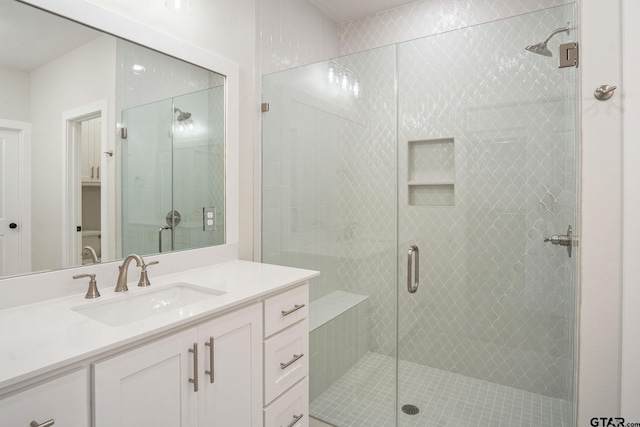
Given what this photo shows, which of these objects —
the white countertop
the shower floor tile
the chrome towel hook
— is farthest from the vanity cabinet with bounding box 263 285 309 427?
the chrome towel hook

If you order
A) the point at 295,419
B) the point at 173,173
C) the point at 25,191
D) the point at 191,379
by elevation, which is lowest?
the point at 295,419

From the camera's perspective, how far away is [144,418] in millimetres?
982

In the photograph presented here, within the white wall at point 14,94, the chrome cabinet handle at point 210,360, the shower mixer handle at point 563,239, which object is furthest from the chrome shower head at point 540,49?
the white wall at point 14,94

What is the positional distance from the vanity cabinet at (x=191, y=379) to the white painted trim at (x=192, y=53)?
33.4 inches

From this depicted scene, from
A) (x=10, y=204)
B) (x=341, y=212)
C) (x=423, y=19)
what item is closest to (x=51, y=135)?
(x=10, y=204)

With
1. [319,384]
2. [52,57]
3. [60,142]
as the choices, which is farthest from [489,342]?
[52,57]

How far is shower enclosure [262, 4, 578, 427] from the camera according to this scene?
1.65 meters

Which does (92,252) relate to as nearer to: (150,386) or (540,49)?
(150,386)

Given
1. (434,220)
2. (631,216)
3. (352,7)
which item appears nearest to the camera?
(631,216)

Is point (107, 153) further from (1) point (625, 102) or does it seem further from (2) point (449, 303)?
(1) point (625, 102)

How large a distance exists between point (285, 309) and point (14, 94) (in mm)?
1258

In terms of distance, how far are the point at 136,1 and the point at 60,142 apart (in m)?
0.71

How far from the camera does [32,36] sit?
1228mm

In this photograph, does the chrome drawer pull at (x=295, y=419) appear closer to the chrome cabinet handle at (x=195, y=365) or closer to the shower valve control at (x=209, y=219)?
the chrome cabinet handle at (x=195, y=365)
